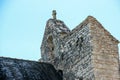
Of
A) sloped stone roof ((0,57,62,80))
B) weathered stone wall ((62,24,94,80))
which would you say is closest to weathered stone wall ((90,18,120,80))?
weathered stone wall ((62,24,94,80))

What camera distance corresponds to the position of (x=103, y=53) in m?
16.8

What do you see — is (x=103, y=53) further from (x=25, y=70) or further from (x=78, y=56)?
(x=25, y=70)

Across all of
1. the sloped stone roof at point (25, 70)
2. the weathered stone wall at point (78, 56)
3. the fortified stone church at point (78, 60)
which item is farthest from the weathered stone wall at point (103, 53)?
the sloped stone roof at point (25, 70)

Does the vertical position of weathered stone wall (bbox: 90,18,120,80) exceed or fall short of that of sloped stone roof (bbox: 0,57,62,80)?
it exceeds it

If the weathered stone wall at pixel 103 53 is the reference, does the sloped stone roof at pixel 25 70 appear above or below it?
below

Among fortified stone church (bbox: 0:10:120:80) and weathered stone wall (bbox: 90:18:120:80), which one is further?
fortified stone church (bbox: 0:10:120:80)

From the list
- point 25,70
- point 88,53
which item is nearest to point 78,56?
point 88,53

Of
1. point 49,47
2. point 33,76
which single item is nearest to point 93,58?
point 33,76

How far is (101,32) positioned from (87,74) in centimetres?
188

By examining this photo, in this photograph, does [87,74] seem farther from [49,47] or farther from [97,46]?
[49,47]

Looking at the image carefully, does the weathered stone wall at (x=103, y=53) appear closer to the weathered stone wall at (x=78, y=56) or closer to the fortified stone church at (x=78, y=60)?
the fortified stone church at (x=78, y=60)

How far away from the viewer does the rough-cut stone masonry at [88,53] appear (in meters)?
16.5

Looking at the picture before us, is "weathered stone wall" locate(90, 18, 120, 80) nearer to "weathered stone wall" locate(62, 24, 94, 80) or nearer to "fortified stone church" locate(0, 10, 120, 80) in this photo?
"fortified stone church" locate(0, 10, 120, 80)

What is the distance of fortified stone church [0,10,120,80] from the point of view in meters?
16.6
